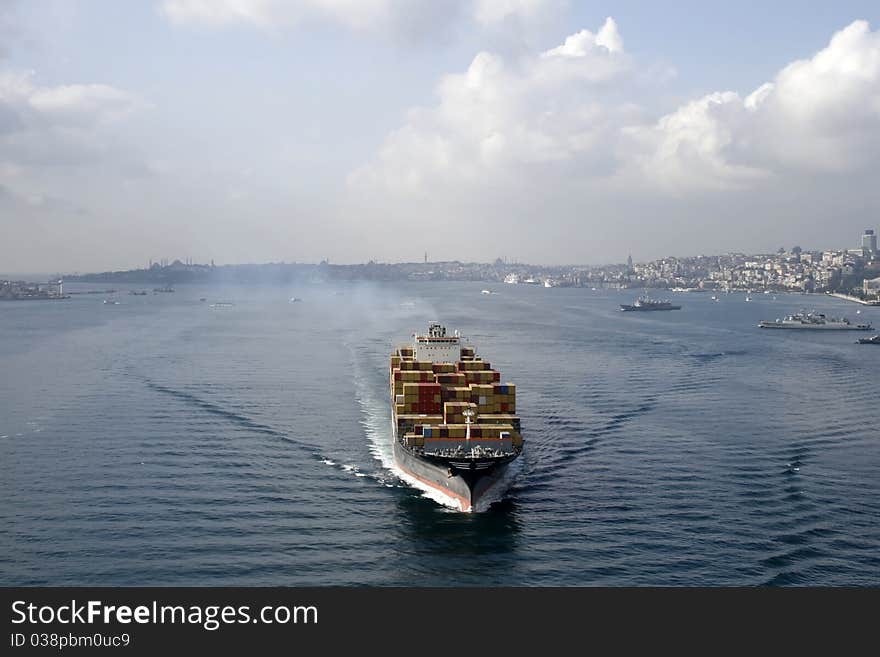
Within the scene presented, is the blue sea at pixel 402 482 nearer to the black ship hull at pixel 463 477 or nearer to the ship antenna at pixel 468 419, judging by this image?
the black ship hull at pixel 463 477

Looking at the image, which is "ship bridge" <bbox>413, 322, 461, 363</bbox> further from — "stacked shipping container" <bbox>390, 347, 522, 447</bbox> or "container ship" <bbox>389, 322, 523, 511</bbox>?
"stacked shipping container" <bbox>390, 347, 522, 447</bbox>

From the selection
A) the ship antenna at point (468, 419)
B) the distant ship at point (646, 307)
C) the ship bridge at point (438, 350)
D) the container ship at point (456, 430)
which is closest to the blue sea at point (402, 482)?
the container ship at point (456, 430)

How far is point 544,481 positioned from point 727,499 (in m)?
8.30

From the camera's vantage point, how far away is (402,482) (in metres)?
39.6

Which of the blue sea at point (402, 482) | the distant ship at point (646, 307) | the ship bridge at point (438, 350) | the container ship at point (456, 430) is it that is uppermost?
the ship bridge at point (438, 350)

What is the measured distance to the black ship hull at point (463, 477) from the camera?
3550cm

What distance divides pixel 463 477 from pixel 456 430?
5553mm

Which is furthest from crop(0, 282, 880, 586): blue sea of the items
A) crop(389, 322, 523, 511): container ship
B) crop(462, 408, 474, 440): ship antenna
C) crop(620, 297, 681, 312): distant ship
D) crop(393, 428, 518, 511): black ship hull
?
crop(620, 297, 681, 312): distant ship

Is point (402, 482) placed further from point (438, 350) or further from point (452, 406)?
point (438, 350)

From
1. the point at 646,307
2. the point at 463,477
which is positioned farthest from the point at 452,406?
the point at 646,307

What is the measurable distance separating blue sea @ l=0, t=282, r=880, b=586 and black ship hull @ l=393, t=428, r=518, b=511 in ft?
3.13

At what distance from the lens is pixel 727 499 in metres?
35.8
